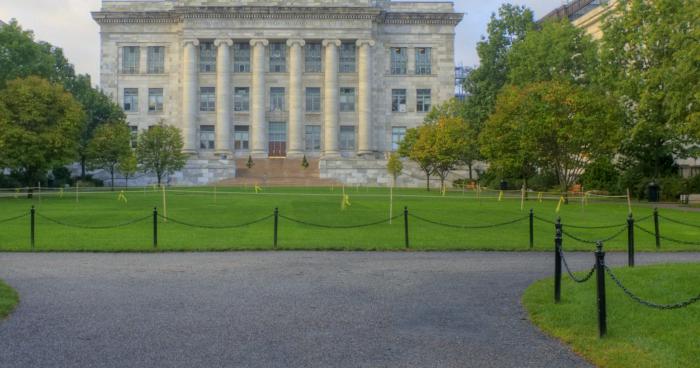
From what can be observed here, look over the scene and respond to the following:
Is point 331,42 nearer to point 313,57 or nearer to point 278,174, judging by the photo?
point 313,57

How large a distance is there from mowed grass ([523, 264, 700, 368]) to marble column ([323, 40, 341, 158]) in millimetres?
72724

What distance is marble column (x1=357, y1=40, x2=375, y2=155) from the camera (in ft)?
283

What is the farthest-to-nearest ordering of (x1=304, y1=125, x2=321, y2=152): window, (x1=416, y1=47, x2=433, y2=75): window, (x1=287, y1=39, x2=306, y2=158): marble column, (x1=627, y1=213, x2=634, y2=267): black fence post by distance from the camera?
(x1=416, y1=47, x2=433, y2=75): window
(x1=304, y1=125, x2=321, y2=152): window
(x1=287, y1=39, x2=306, y2=158): marble column
(x1=627, y1=213, x2=634, y2=267): black fence post

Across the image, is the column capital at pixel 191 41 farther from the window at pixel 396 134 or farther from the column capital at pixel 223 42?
the window at pixel 396 134

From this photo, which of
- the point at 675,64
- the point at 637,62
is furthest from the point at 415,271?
the point at 637,62

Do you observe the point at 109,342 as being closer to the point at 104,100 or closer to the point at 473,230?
the point at 473,230

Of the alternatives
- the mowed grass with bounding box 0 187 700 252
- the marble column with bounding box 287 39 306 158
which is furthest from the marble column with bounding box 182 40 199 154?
the mowed grass with bounding box 0 187 700 252

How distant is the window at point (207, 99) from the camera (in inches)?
Answer: 3477

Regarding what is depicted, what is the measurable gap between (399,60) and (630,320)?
8133 cm

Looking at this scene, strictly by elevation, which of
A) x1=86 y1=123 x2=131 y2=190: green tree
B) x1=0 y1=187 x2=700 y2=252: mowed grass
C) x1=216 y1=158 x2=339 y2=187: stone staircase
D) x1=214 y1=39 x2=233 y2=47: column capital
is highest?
x1=214 y1=39 x2=233 y2=47: column capital

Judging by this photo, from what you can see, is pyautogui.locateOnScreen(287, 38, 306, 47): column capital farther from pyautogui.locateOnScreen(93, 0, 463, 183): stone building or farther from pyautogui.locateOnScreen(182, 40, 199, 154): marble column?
pyautogui.locateOnScreen(182, 40, 199, 154): marble column

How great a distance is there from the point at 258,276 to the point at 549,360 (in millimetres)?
8154

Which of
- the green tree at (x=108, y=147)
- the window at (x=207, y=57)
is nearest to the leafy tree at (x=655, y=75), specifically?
the green tree at (x=108, y=147)

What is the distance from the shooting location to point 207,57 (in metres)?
87.9
